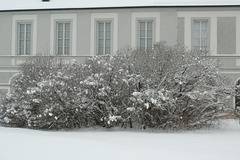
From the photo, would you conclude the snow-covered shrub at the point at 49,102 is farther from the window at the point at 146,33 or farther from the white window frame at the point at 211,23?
the white window frame at the point at 211,23

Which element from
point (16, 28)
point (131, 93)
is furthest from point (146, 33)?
point (131, 93)

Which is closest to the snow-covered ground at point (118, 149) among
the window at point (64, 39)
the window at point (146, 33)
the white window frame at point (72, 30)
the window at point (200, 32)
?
the window at point (200, 32)

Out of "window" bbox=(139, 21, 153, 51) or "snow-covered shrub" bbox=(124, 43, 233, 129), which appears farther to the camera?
"window" bbox=(139, 21, 153, 51)

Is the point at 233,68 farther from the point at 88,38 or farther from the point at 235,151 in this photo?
the point at 235,151

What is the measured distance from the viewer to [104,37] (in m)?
23.4

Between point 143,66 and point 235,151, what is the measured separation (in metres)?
5.76

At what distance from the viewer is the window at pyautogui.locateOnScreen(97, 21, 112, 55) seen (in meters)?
23.5

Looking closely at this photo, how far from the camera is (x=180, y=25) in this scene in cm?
2247


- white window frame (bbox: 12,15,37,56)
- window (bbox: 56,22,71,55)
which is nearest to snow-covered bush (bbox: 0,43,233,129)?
window (bbox: 56,22,71,55)

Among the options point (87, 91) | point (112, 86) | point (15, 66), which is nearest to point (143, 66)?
point (112, 86)

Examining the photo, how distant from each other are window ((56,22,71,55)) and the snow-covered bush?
1061cm

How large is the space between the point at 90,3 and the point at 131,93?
12.9m

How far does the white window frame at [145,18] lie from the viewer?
896 inches

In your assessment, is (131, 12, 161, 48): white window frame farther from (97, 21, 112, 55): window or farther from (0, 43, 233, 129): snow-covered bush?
(0, 43, 233, 129): snow-covered bush
